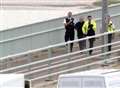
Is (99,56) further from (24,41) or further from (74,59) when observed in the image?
(24,41)

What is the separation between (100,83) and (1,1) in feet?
112

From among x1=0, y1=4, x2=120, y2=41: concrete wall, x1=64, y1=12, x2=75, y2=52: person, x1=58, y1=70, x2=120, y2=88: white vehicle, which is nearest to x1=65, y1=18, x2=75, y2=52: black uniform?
x1=64, y1=12, x2=75, y2=52: person

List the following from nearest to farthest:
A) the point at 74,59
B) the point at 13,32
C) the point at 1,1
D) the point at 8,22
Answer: the point at 74,59, the point at 13,32, the point at 8,22, the point at 1,1

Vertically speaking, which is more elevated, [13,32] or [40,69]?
[13,32]

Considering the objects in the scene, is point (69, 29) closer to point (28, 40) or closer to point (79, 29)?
point (79, 29)

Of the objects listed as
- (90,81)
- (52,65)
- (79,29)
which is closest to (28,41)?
(52,65)

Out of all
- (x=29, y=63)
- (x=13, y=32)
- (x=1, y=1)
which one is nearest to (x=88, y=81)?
(x=29, y=63)

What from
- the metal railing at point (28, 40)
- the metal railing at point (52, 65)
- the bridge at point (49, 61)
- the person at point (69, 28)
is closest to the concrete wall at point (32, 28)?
the metal railing at point (28, 40)

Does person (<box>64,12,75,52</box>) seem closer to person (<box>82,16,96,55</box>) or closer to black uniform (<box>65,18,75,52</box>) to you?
black uniform (<box>65,18,75,52</box>)

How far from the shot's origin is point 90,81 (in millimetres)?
14281

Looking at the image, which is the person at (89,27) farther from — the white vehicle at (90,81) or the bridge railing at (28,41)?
the white vehicle at (90,81)

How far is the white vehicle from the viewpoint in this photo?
1423 centimetres

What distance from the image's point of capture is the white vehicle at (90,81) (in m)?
14.2

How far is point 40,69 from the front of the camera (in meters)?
18.7
